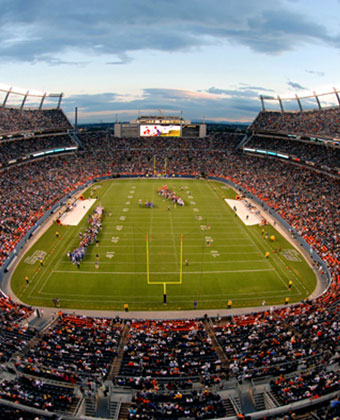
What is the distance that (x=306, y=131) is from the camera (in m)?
49.7

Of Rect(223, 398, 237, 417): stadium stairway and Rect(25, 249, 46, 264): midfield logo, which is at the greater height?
Rect(223, 398, 237, 417): stadium stairway

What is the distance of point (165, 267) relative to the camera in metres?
26.7

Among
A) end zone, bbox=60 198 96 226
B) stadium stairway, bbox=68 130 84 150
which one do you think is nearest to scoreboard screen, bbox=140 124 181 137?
stadium stairway, bbox=68 130 84 150

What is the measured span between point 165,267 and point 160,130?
46.1 meters

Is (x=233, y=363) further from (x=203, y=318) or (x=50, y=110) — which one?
(x=50, y=110)

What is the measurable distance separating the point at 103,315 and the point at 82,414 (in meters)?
8.23

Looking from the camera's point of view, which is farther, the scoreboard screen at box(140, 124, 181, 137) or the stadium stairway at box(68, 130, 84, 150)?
the scoreboard screen at box(140, 124, 181, 137)

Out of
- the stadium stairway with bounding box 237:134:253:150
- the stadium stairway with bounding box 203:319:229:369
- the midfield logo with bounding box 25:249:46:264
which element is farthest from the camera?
the stadium stairway with bounding box 237:134:253:150

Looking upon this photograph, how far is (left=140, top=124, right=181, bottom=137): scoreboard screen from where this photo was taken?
6731cm

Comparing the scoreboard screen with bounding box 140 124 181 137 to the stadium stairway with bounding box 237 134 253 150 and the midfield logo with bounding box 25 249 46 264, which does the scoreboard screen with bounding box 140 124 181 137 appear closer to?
the stadium stairway with bounding box 237 134 253 150

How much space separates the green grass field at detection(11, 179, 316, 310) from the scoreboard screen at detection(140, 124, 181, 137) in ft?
105

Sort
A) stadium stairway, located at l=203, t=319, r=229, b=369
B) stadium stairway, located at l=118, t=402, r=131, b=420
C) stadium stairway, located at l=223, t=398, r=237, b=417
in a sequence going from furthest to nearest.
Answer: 1. stadium stairway, located at l=203, t=319, r=229, b=369
2. stadium stairway, located at l=223, t=398, r=237, b=417
3. stadium stairway, located at l=118, t=402, r=131, b=420

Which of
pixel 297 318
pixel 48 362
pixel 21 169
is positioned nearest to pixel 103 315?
pixel 48 362

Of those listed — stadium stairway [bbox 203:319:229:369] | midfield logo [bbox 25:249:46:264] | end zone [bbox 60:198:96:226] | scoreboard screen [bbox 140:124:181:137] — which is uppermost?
scoreboard screen [bbox 140:124:181:137]
